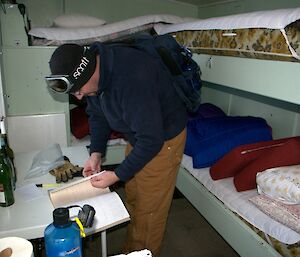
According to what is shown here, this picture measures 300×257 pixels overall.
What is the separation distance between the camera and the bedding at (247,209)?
3.57ft

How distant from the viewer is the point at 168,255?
1.62 meters

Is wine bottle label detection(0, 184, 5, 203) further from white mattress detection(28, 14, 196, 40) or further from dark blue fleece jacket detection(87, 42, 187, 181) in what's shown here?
white mattress detection(28, 14, 196, 40)

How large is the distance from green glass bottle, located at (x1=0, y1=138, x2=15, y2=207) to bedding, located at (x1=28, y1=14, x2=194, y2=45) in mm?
1160

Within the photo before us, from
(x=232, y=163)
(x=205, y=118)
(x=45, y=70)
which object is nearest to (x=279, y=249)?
(x=232, y=163)

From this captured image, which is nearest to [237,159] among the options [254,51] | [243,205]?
[243,205]

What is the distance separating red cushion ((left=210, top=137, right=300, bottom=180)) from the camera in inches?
59.0

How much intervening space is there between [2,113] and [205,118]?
127 cm

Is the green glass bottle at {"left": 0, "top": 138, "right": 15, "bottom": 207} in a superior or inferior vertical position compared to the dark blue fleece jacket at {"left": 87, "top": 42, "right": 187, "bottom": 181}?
inferior

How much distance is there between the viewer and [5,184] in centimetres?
95

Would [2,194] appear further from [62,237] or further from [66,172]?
[62,237]

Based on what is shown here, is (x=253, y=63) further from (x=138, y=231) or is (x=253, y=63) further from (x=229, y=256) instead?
(x=229, y=256)

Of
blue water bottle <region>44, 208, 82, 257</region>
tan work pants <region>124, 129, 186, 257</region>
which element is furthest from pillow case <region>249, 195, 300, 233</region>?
blue water bottle <region>44, 208, 82, 257</region>

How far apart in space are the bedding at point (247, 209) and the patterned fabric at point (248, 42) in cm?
64

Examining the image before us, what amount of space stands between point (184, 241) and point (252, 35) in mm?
1205
